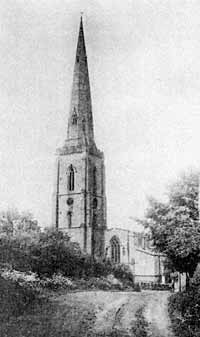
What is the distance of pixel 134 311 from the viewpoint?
42.8ft

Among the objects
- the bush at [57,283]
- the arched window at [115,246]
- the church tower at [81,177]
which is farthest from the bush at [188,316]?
the arched window at [115,246]

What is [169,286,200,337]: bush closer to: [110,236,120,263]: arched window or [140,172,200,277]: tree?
[140,172,200,277]: tree

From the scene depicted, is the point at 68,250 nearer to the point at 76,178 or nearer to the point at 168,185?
the point at 168,185

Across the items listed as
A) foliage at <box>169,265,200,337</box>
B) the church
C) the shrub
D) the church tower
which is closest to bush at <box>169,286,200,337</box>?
foliage at <box>169,265,200,337</box>

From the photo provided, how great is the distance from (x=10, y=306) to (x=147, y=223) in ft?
23.3

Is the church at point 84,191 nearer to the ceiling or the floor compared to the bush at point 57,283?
nearer to the ceiling

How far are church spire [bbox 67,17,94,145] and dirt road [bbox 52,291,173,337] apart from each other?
32.9 m

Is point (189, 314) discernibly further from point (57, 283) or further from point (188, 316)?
point (57, 283)

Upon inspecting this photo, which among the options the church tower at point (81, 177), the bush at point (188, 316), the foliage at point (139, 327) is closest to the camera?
the bush at point (188, 316)

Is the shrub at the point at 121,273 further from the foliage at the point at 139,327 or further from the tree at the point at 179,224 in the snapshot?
the foliage at the point at 139,327

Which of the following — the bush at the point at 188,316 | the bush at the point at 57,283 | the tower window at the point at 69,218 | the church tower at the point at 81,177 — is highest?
the church tower at the point at 81,177

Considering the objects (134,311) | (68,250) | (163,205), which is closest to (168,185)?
(163,205)

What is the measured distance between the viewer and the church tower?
4566cm

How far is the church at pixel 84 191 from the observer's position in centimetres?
4550
